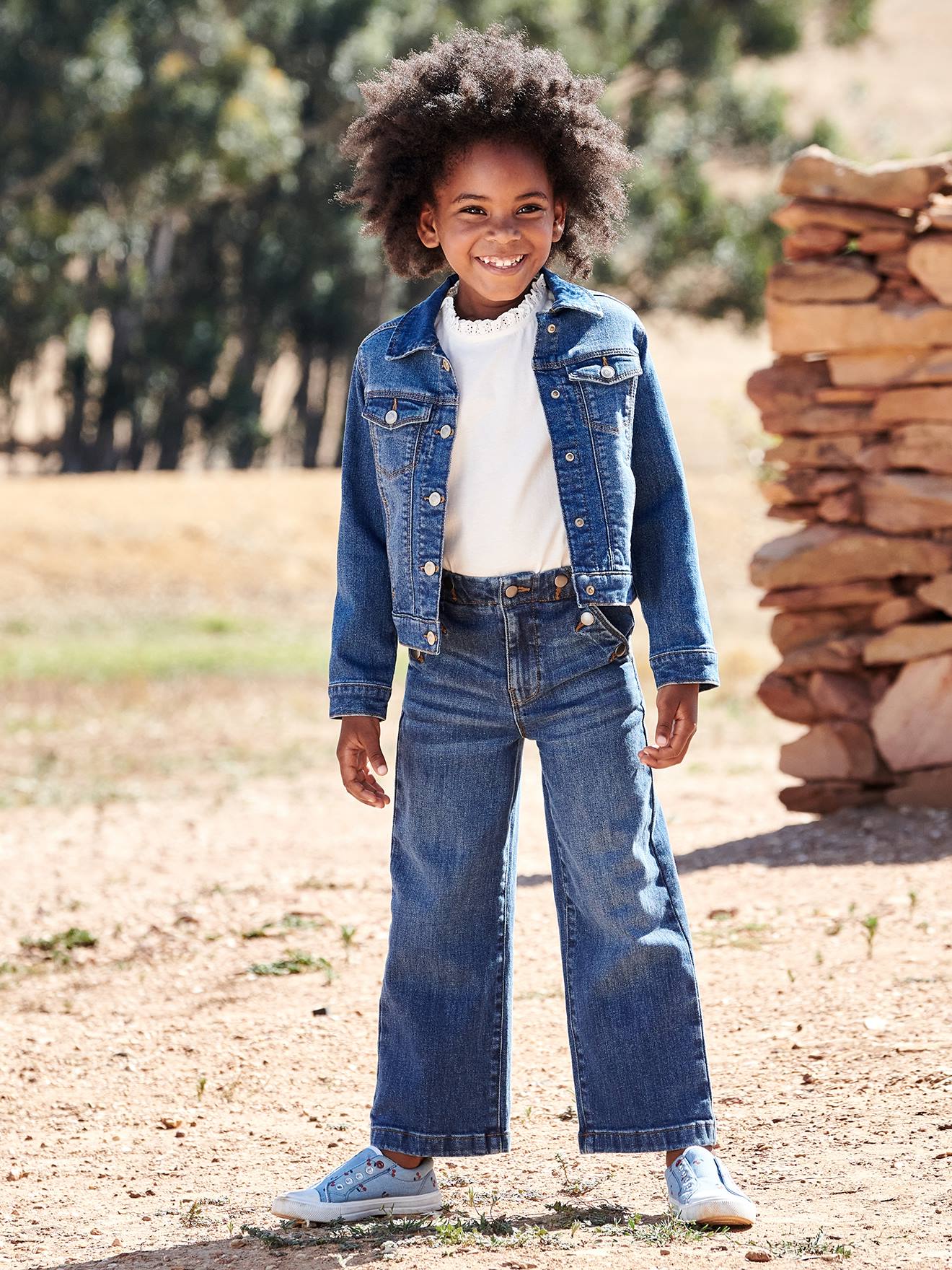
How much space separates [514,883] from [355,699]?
407 millimetres

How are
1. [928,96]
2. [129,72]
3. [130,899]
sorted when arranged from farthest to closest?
1. [928,96]
2. [129,72]
3. [130,899]

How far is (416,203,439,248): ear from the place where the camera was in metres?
3.00

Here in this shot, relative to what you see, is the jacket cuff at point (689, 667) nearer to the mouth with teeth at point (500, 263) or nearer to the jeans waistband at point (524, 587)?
the jeans waistband at point (524, 587)

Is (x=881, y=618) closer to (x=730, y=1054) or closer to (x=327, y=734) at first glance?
(x=730, y=1054)

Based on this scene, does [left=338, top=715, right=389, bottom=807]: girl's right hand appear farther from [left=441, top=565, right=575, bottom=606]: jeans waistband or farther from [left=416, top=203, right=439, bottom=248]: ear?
[left=416, top=203, right=439, bottom=248]: ear

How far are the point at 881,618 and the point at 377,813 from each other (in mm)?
2433

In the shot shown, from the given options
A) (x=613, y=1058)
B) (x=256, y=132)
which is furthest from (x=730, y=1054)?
(x=256, y=132)

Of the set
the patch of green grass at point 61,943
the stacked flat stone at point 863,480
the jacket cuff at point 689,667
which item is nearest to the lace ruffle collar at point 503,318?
the jacket cuff at point 689,667

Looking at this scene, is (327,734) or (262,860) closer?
(262,860)

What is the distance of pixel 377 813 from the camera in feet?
24.3

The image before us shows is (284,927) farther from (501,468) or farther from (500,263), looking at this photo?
(500,263)

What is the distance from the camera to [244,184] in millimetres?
21250

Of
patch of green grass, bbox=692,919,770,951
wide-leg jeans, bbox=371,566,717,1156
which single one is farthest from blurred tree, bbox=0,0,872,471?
wide-leg jeans, bbox=371,566,717,1156

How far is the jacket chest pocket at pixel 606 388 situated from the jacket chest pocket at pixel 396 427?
25 cm
